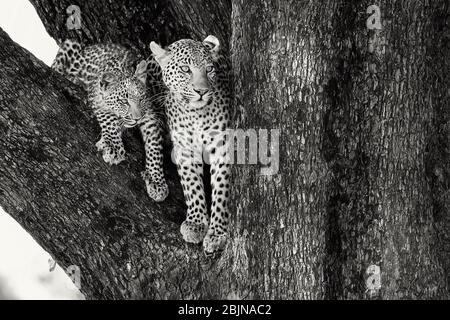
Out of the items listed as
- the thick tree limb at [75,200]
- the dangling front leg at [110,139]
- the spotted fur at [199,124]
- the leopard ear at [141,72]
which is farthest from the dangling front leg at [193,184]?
the leopard ear at [141,72]

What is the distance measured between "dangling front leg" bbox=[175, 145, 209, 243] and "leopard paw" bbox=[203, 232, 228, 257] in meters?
0.16

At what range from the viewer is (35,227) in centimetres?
752

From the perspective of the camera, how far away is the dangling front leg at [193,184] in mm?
7836

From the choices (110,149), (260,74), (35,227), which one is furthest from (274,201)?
(35,227)

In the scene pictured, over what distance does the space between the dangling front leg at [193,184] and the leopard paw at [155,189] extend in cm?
18

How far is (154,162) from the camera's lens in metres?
7.88

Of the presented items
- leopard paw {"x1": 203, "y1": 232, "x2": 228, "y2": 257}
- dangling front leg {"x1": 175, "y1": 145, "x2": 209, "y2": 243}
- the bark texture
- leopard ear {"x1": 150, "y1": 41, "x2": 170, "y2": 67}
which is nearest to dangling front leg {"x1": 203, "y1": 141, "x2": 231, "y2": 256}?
leopard paw {"x1": 203, "y1": 232, "x2": 228, "y2": 257}

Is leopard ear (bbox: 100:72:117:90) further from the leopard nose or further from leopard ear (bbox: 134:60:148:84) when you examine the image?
the leopard nose

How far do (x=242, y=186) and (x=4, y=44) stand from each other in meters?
2.27

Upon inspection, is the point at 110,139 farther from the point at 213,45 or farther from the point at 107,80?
the point at 213,45

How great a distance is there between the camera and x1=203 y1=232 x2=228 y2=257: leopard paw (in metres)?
7.63

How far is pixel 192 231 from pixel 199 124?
0.90m

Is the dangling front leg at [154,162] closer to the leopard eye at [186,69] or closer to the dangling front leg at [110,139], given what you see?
the dangling front leg at [110,139]

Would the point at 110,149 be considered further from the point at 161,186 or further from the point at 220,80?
the point at 220,80
